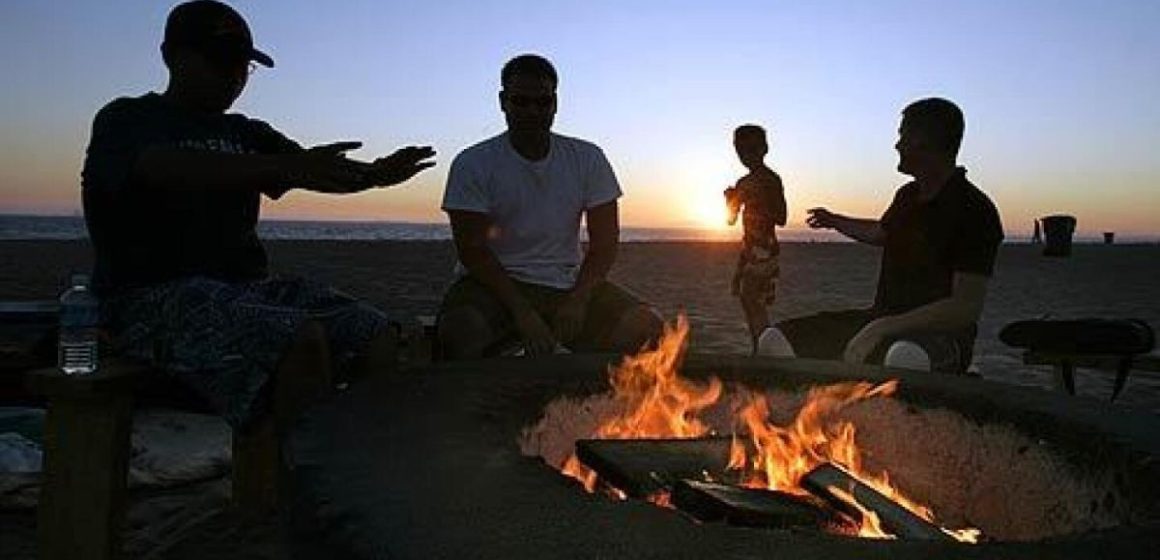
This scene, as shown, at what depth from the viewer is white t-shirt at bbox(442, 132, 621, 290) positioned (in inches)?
208

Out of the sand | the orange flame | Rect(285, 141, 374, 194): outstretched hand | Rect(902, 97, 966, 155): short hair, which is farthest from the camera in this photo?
the sand

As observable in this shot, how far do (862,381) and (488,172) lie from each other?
258cm

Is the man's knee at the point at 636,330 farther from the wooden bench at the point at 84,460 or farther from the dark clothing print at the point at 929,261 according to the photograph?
the wooden bench at the point at 84,460

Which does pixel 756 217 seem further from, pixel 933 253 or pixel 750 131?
pixel 933 253

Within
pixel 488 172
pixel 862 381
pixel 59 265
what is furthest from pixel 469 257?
pixel 59 265

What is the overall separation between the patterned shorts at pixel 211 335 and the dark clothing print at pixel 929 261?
2.86m

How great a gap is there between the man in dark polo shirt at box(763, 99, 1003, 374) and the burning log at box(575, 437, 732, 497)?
173cm

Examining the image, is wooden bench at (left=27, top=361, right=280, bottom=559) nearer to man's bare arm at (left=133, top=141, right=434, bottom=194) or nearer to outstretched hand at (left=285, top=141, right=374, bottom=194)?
man's bare arm at (left=133, top=141, right=434, bottom=194)

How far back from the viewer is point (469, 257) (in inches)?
200

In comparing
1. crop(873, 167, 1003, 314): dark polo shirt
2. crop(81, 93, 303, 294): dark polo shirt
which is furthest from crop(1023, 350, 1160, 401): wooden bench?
crop(81, 93, 303, 294): dark polo shirt

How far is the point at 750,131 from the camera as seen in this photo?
8.52 m

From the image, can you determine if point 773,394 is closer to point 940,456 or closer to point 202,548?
point 940,456

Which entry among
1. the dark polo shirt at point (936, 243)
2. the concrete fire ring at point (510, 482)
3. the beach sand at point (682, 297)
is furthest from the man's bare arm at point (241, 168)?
the dark polo shirt at point (936, 243)

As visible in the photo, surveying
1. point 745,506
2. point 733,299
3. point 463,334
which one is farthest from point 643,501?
point 733,299
